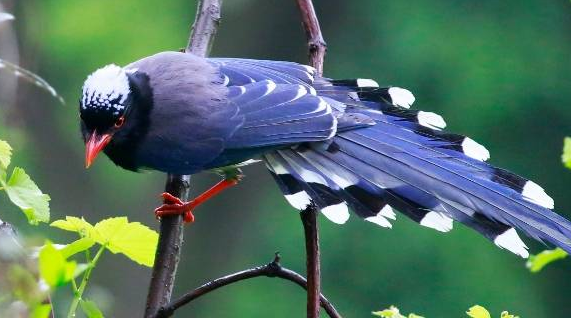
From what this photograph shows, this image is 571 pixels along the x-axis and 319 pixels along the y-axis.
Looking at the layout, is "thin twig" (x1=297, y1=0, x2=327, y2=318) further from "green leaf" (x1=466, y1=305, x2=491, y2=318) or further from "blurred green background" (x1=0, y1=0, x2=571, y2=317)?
"blurred green background" (x1=0, y1=0, x2=571, y2=317)

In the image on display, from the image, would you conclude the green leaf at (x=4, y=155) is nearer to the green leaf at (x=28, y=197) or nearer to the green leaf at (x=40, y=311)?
the green leaf at (x=28, y=197)

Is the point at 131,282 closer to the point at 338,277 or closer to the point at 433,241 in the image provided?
the point at 338,277

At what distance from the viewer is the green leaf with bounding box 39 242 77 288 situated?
742 millimetres

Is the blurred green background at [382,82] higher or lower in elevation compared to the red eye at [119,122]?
lower

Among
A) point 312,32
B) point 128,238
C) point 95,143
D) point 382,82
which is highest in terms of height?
point 312,32

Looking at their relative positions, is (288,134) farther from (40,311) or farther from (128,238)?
(40,311)

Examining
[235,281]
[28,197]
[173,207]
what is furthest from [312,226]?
[173,207]

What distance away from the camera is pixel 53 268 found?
2.44 feet

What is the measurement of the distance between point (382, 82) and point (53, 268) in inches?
218

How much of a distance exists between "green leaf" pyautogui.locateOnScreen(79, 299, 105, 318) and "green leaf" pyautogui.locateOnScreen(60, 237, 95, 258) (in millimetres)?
50

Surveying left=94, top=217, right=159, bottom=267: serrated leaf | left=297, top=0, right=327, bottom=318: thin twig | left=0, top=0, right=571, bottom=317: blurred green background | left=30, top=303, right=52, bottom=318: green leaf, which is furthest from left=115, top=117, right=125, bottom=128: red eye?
left=0, top=0, right=571, bottom=317: blurred green background

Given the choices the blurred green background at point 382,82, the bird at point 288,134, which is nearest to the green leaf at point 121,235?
the bird at point 288,134

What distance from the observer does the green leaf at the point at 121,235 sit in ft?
3.67

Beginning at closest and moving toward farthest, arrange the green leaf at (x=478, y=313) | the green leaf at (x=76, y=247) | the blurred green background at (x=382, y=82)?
the green leaf at (x=76, y=247) < the green leaf at (x=478, y=313) < the blurred green background at (x=382, y=82)
